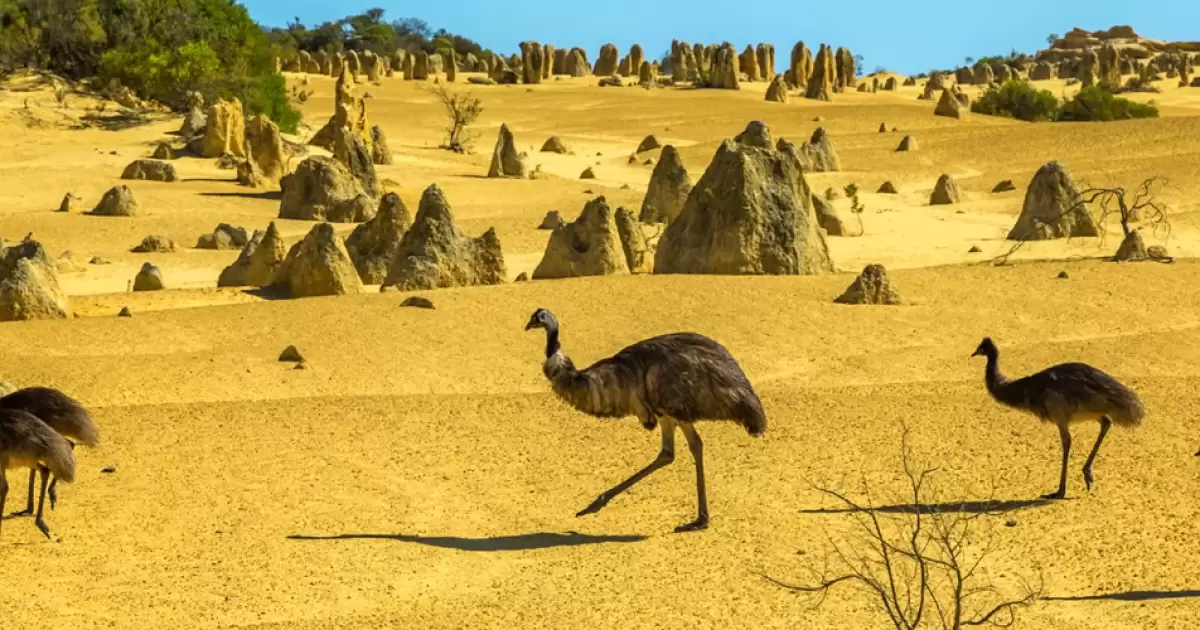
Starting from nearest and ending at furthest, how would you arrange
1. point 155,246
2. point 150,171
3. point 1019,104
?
1. point 155,246
2. point 150,171
3. point 1019,104

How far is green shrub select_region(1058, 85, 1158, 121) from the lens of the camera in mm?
51719

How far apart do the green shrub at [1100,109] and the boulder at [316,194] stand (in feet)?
98.7

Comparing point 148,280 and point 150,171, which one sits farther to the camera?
point 150,171

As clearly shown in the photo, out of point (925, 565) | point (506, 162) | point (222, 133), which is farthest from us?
point (506, 162)

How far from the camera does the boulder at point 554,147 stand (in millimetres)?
42812

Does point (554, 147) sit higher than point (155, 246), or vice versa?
point (155, 246)

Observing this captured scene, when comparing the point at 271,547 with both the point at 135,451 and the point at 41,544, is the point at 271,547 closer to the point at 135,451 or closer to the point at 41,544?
the point at 41,544

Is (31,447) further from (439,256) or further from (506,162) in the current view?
(506,162)

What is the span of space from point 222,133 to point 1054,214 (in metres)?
17.2

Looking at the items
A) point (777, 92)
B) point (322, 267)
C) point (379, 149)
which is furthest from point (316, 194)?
point (777, 92)

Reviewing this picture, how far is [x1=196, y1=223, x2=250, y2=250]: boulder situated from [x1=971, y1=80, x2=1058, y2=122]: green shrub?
33079 millimetres

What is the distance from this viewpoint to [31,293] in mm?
16969

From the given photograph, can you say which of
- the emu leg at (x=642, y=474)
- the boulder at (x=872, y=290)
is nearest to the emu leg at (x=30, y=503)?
the emu leg at (x=642, y=474)

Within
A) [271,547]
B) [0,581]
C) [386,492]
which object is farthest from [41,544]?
[386,492]
